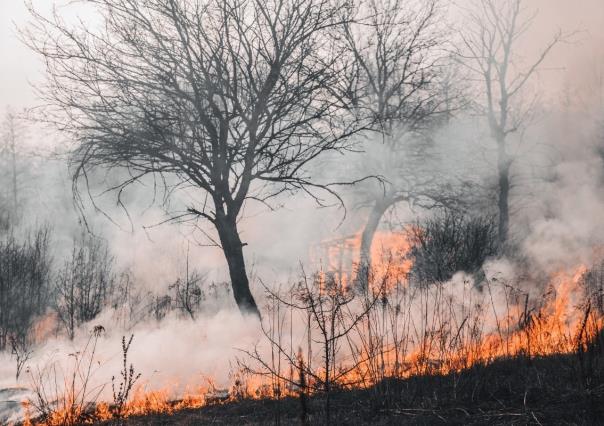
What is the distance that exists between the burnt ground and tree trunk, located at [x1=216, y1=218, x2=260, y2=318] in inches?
80.6

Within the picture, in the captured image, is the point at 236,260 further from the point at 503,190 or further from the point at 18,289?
the point at 503,190

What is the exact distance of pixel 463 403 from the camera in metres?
4.25

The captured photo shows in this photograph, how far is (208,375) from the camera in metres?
6.33

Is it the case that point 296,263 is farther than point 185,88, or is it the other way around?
point 296,263

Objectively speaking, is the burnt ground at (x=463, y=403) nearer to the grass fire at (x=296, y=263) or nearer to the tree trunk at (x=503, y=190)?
the grass fire at (x=296, y=263)

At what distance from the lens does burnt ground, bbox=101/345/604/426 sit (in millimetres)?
3729

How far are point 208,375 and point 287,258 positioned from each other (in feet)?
37.7

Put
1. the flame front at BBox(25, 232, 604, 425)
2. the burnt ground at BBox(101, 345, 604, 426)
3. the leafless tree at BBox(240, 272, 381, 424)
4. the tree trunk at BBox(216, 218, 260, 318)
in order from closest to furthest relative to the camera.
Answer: the leafless tree at BBox(240, 272, 381, 424)
the burnt ground at BBox(101, 345, 604, 426)
the flame front at BBox(25, 232, 604, 425)
the tree trunk at BBox(216, 218, 260, 318)

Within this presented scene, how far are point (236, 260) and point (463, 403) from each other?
3721 mm

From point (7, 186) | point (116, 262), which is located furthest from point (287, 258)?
point (7, 186)

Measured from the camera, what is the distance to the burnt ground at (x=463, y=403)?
3729 mm

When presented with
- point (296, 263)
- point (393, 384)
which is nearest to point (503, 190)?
point (296, 263)

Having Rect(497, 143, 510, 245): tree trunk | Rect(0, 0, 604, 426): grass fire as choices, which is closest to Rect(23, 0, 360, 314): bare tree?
Rect(0, 0, 604, 426): grass fire

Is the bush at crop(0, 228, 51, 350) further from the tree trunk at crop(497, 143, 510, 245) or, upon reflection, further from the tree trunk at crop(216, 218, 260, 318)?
the tree trunk at crop(497, 143, 510, 245)
